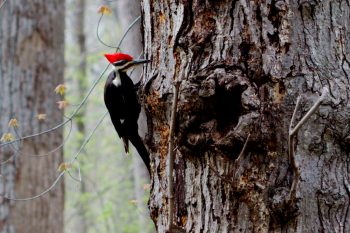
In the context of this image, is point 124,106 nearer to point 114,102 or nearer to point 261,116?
point 114,102

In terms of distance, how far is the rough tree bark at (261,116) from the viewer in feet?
5.24

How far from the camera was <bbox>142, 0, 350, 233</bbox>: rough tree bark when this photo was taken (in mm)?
1596

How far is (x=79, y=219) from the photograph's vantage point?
11828 mm

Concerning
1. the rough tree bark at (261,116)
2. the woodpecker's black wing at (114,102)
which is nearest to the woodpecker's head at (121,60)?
the woodpecker's black wing at (114,102)

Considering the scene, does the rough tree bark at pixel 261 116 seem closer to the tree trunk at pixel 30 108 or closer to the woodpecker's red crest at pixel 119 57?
the woodpecker's red crest at pixel 119 57

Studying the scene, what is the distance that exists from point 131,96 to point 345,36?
1.41m

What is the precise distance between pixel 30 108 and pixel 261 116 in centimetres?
312

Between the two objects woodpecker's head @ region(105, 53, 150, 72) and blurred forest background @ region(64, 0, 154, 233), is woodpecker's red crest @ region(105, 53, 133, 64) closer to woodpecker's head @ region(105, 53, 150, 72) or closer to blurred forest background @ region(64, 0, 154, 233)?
woodpecker's head @ region(105, 53, 150, 72)

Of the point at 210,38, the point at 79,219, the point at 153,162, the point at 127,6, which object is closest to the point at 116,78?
the point at 153,162

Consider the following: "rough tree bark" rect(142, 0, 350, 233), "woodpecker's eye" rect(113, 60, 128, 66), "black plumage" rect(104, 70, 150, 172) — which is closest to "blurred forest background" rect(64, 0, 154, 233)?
"black plumage" rect(104, 70, 150, 172)

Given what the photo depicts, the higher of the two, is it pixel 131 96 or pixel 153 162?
pixel 131 96

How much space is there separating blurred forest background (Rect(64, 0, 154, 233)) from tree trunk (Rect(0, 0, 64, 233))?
0.39 meters

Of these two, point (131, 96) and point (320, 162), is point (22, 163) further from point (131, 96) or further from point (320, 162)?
point (320, 162)

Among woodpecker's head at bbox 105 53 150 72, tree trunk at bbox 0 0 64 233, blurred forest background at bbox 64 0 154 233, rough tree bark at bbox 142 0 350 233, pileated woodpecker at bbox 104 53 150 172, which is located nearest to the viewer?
rough tree bark at bbox 142 0 350 233
